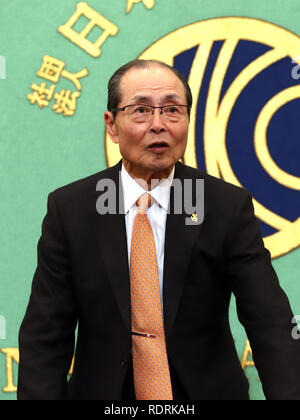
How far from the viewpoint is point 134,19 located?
2.34 meters

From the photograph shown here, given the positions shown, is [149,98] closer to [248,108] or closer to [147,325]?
[147,325]

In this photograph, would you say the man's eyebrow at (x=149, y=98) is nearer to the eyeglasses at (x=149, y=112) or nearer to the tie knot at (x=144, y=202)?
the eyeglasses at (x=149, y=112)

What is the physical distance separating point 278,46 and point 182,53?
396mm

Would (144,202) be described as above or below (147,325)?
above

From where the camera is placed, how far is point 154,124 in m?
1.24

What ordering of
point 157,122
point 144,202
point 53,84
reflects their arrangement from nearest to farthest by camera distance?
point 157,122 < point 144,202 < point 53,84

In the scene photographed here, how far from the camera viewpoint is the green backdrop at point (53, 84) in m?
2.35

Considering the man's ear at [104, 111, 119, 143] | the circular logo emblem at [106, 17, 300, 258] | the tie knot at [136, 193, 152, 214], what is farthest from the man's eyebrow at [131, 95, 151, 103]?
the circular logo emblem at [106, 17, 300, 258]

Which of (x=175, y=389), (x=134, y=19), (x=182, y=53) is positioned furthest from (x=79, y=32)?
(x=175, y=389)

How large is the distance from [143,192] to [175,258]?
0.18 meters

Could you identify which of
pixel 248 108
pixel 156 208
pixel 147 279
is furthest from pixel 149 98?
pixel 248 108

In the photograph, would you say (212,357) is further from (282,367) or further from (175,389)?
(282,367)

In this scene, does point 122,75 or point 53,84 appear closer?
point 122,75

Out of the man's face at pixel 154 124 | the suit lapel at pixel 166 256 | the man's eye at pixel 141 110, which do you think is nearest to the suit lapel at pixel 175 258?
the suit lapel at pixel 166 256
